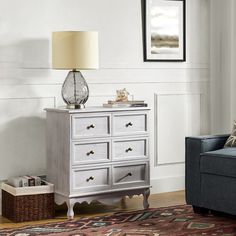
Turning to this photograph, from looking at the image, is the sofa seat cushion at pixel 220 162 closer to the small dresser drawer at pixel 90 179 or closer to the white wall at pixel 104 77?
the small dresser drawer at pixel 90 179

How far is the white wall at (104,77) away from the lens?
494 centimetres

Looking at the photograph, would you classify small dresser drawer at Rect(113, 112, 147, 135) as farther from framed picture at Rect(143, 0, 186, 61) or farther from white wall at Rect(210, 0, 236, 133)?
white wall at Rect(210, 0, 236, 133)

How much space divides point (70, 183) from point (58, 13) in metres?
1.39

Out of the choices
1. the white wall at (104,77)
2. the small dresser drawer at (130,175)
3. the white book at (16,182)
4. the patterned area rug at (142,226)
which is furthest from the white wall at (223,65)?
the white book at (16,182)

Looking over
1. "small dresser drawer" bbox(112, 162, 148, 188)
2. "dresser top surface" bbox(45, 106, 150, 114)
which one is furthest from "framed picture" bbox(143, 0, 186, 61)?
"small dresser drawer" bbox(112, 162, 148, 188)

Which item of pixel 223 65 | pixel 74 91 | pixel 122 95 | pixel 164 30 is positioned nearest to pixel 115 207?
pixel 122 95

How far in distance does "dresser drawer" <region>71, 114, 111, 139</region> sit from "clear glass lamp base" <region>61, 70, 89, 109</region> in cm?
13

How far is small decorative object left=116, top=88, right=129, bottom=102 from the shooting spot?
5.09 metres

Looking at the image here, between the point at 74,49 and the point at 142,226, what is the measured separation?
137 centimetres

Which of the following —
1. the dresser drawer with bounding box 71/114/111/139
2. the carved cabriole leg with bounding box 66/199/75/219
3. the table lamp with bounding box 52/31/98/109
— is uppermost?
the table lamp with bounding box 52/31/98/109

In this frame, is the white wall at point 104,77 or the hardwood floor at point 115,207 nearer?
the hardwood floor at point 115,207

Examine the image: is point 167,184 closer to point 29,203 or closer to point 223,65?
point 223,65

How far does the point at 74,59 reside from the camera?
471cm

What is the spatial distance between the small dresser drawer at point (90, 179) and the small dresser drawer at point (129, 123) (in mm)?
313
